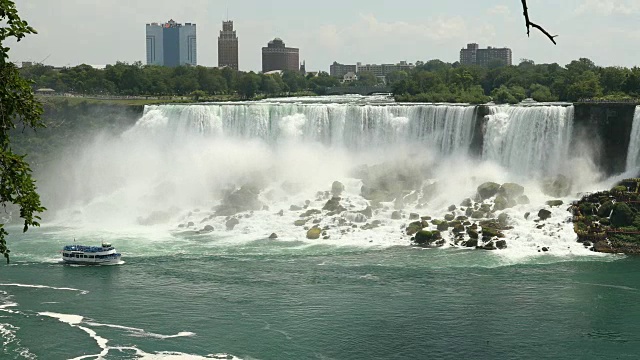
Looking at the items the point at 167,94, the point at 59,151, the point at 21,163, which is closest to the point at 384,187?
the point at 59,151

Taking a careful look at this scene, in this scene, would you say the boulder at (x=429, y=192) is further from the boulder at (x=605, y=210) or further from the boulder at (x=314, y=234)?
the boulder at (x=605, y=210)

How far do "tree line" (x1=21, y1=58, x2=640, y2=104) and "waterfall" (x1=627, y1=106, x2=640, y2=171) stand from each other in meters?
8.51

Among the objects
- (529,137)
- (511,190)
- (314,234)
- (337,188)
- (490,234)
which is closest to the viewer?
(490,234)

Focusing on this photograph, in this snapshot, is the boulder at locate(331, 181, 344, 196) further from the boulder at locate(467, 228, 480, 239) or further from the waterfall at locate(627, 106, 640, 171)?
the waterfall at locate(627, 106, 640, 171)

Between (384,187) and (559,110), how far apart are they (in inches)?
344

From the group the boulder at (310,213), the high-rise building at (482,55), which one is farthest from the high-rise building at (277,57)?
the boulder at (310,213)

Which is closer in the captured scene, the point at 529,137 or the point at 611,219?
the point at 611,219

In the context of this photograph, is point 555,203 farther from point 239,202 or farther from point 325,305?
point 325,305

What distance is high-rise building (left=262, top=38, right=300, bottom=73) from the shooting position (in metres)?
178

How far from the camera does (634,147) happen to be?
40.5 m

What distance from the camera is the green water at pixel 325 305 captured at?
22.0 meters

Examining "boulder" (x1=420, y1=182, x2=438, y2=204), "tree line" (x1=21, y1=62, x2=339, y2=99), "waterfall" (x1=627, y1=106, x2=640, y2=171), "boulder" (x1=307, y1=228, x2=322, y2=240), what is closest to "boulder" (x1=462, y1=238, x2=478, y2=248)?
"boulder" (x1=307, y1=228, x2=322, y2=240)

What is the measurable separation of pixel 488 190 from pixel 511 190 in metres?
1.05

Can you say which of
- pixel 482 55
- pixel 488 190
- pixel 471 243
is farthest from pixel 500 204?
pixel 482 55
